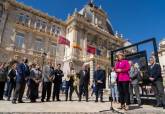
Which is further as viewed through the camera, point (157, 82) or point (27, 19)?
point (27, 19)

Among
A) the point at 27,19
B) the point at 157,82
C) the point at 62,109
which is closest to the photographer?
the point at 62,109

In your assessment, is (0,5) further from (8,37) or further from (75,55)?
(75,55)

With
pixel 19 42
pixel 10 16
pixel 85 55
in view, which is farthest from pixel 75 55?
pixel 10 16

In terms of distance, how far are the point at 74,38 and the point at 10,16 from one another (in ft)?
34.4

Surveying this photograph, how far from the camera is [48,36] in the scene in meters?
30.8

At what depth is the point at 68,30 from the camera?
33.4 metres

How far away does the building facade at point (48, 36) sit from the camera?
87.3 ft

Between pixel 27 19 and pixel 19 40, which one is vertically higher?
pixel 27 19

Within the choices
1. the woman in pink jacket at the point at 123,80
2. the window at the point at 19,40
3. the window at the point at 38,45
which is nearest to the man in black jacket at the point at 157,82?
the woman in pink jacket at the point at 123,80

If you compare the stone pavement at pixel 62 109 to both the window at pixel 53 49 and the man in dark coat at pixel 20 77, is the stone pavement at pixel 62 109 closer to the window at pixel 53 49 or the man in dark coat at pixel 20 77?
the man in dark coat at pixel 20 77

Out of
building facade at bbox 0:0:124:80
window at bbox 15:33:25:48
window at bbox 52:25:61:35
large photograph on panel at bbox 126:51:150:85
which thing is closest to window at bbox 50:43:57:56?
building facade at bbox 0:0:124:80

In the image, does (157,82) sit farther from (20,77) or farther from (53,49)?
(53,49)

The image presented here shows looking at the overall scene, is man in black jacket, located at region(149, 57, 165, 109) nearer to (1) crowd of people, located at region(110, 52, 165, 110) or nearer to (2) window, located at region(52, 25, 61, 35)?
(1) crowd of people, located at region(110, 52, 165, 110)

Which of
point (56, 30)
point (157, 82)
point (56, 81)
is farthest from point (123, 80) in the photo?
point (56, 30)
